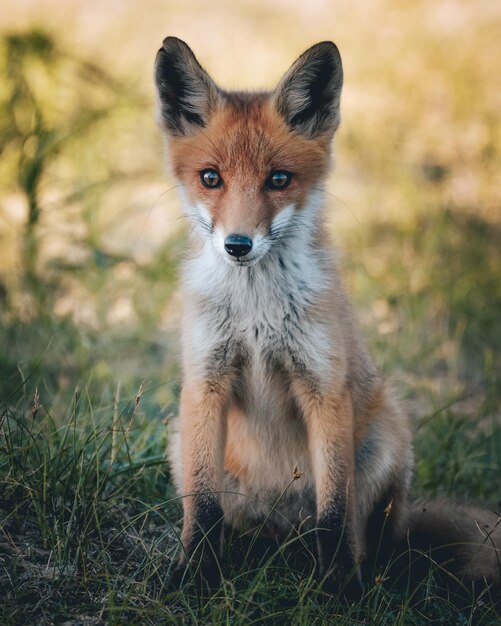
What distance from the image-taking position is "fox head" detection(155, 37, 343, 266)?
2.59m

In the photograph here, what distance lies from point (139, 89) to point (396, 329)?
3.96 meters

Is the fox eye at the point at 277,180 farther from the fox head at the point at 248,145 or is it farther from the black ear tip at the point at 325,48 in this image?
the black ear tip at the point at 325,48

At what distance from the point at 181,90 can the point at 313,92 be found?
21.5 inches

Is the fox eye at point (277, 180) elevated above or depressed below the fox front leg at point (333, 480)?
above

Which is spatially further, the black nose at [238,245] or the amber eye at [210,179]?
the amber eye at [210,179]

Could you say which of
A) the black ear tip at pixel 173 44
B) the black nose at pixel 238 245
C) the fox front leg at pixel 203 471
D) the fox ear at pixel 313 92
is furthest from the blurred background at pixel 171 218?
the black ear tip at pixel 173 44

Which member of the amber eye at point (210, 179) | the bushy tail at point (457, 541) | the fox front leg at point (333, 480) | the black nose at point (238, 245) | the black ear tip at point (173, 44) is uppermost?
the black ear tip at point (173, 44)

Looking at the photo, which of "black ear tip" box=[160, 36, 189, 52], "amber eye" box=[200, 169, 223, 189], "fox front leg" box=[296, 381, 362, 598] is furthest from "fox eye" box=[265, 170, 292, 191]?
"fox front leg" box=[296, 381, 362, 598]

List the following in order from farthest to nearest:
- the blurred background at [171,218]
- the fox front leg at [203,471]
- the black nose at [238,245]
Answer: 1. the blurred background at [171,218]
2. the fox front leg at [203,471]
3. the black nose at [238,245]

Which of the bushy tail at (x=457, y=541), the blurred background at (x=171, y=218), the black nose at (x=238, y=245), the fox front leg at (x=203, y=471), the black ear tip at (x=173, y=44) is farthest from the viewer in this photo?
the blurred background at (x=171, y=218)

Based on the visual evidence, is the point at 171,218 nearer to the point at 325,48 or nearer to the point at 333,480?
the point at 325,48

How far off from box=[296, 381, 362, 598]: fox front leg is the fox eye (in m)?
0.76

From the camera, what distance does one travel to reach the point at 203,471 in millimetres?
2652

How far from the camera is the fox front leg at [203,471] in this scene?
2625mm
